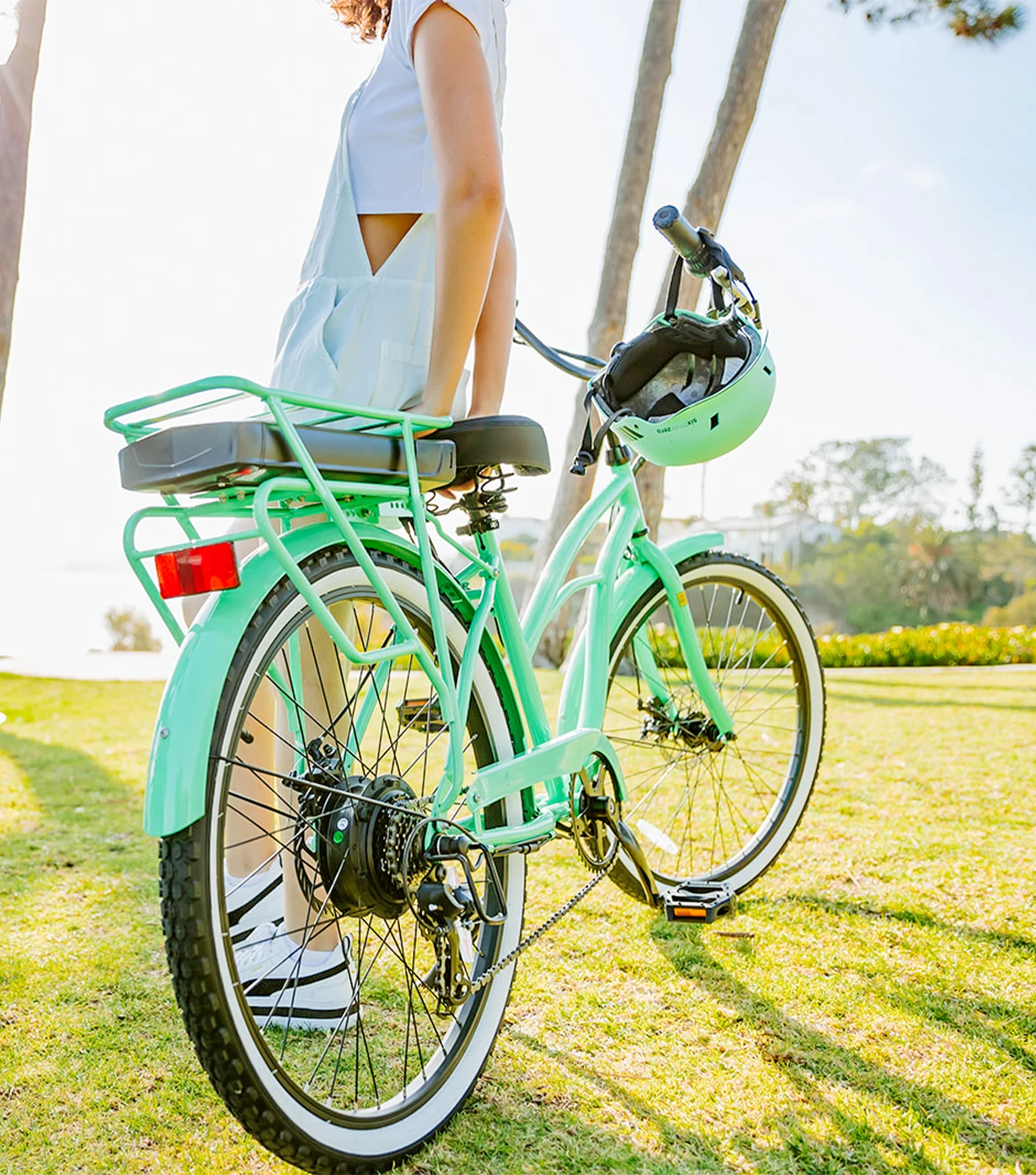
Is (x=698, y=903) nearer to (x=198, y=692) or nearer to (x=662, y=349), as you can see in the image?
(x=662, y=349)

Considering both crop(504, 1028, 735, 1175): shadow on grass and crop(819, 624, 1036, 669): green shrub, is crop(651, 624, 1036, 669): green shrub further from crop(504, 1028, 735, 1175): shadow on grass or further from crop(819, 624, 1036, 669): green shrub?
crop(504, 1028, 735, 1175): shadow on grass

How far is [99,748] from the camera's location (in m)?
4.36

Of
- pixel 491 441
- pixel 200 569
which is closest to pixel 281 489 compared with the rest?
pixel 200 569

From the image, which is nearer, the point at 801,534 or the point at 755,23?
the point at 755,23

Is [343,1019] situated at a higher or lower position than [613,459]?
lower

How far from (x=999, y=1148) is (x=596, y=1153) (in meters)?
0.55

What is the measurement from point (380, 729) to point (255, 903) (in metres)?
0.54

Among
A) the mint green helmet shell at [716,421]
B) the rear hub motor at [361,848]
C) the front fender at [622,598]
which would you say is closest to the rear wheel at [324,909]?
the rear hub motor at [361,848]

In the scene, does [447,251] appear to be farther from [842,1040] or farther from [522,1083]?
[842,1040]

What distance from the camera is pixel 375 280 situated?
156 centimetres

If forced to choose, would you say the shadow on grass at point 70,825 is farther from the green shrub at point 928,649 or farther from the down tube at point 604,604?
the green shrub at point 928,649

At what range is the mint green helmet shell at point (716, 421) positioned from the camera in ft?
5.92

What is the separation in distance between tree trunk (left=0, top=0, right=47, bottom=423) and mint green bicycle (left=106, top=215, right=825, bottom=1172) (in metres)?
2.16

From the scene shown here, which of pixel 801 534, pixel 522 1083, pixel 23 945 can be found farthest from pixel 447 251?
pixel 801 534
